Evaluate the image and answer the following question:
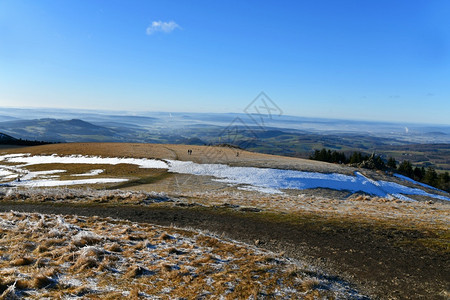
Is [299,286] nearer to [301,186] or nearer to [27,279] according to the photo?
[27,279]

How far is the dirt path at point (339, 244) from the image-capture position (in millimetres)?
9078

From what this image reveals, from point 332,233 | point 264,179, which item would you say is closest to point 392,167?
point 264,179

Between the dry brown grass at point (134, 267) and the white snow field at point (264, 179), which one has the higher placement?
the dry brown grass at point (134, 267)

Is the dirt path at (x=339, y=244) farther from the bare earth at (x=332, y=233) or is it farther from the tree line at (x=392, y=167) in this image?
the tree line at (x=392, y=167)

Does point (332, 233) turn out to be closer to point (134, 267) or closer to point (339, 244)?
point (339, 244)

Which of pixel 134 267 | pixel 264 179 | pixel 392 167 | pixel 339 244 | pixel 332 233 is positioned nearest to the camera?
pixel 134 267

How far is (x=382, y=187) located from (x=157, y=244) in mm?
46294

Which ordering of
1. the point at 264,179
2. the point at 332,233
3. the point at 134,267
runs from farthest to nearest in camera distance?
the point at 264,179 → the point at 332,233 → the point at 134,267

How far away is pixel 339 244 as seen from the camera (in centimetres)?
1255

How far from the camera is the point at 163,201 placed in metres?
22.5

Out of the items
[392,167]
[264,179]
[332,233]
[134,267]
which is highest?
[134,267]

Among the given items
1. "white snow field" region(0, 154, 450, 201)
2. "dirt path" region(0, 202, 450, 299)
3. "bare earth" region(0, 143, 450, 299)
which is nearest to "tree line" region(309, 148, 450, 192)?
"white snow field" region(0, 154, 450, 201)

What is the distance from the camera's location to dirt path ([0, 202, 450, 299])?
9.08m

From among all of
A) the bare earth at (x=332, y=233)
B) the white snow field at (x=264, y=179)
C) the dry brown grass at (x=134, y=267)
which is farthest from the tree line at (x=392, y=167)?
the dry brown grass at (x=134, y=267)
